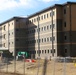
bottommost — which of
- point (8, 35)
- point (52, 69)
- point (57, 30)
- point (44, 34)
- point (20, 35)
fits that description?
point (52, 69)

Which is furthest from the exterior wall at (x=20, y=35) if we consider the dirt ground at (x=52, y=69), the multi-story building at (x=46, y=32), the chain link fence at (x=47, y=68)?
the dirt ground at (x=52, y=69)

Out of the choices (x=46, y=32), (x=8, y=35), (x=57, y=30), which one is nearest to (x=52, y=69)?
(x=57, y=30)

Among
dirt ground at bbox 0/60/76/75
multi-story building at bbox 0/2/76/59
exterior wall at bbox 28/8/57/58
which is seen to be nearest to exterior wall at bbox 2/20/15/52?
→ multi-story building at bbox 0/2/76/59

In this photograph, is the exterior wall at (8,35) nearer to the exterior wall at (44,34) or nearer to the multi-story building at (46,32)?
the multi-story building at (46,32)

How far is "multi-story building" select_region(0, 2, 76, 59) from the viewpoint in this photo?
267ft

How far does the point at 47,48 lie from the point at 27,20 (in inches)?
979

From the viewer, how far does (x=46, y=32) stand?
9288 centimetres

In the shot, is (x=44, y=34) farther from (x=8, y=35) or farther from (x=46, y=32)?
(x=8, y=35)

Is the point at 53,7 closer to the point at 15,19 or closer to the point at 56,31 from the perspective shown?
the point at 56,31

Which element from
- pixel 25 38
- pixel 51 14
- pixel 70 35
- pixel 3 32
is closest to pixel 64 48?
pixel 70 35

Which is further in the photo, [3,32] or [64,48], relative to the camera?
[3,32]

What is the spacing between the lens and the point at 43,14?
95062 millimetres

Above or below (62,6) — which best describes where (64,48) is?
below

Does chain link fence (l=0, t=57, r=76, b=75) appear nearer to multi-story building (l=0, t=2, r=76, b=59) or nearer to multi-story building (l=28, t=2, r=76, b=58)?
multi-story building (l=28, t=2, r=76, b=58)
